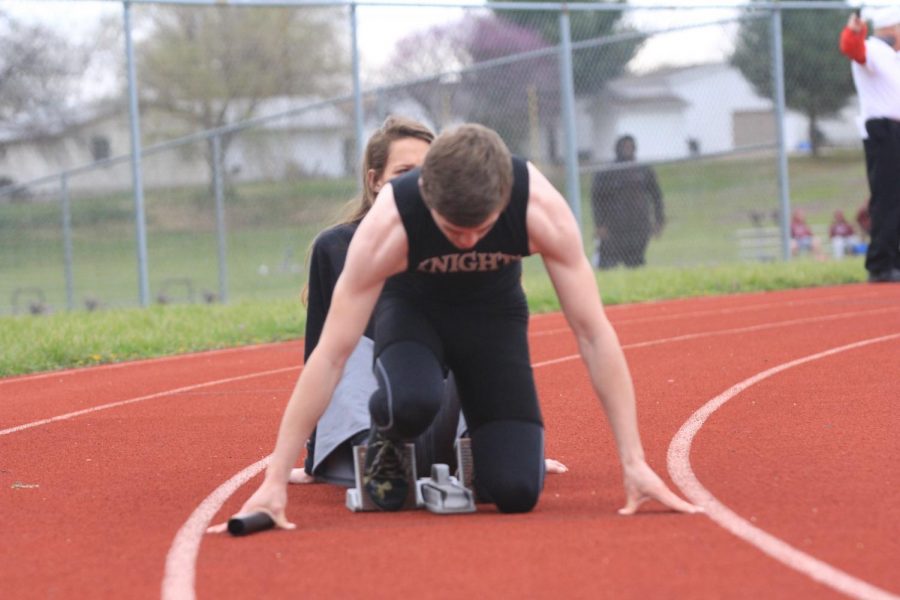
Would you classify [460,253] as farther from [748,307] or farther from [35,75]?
[35,75]

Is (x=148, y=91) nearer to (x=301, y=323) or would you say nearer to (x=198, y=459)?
(x=301, y=323)

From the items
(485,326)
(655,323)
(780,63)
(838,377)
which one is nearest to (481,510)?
(485,326)

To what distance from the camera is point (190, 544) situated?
4480 millimetres

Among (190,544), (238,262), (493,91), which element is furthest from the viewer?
(238,262)

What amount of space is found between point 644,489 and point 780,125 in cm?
1258

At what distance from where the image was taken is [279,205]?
17406 mm

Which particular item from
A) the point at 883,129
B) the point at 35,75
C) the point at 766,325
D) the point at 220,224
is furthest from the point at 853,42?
the point at 35,75

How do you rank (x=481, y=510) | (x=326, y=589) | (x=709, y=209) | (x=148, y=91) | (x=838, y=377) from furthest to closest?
(x=148, y=91) → (x=709, y=209) → (x=838, y=377) → (x=481, y=510) → (x=326, y=589)

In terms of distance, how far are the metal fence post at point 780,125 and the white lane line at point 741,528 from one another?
9819 millimetres

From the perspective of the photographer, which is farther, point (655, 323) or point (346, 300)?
point (655, 323)

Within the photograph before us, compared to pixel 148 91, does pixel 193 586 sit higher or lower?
lower

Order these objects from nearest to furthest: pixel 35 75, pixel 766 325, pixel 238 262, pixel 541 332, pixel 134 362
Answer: pixel 134 362 → pixel 766 325 → pixel 541 332 → pixel 35 75 → pixel 238 262

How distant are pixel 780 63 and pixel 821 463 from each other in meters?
11.8

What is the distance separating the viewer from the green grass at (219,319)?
10383 millimetres
